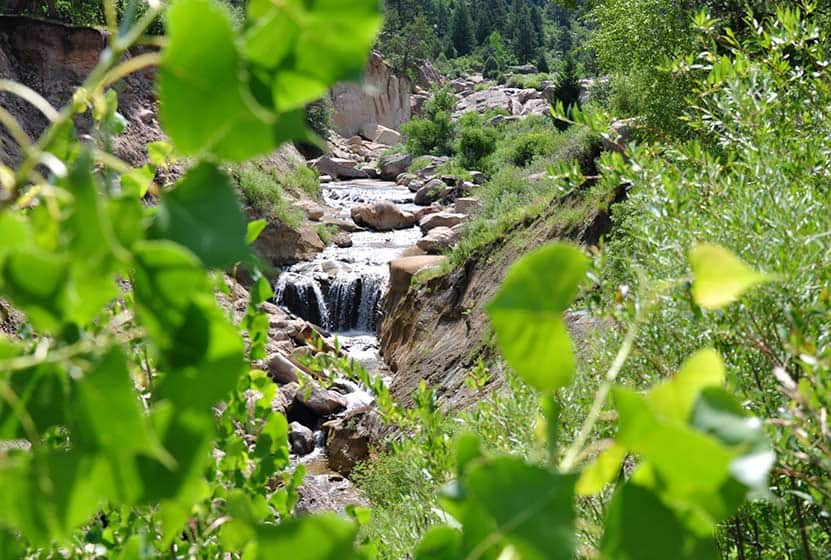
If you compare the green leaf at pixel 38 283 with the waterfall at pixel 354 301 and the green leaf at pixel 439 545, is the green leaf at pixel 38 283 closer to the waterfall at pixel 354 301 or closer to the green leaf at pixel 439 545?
the green leaf at pixel 439 545

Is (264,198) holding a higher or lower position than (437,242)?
higher

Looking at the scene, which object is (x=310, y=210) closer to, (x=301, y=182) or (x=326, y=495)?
(x=301, y=182)

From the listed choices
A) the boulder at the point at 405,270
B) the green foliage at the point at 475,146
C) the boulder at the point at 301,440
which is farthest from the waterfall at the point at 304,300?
the green foliage at the point at 475,146

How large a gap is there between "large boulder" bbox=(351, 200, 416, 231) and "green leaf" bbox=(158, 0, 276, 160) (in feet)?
58.6

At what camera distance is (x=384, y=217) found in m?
18.2

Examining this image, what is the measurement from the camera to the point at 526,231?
9797 millimetres

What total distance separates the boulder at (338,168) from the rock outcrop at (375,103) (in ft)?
28.0

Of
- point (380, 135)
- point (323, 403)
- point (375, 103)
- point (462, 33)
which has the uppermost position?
point (323, 403)

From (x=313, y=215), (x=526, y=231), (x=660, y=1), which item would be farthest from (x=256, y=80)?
(x=313, y=215)

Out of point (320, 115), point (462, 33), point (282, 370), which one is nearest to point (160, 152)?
point (282, 370)

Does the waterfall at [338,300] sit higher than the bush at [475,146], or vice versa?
the waterfall at [338,300]

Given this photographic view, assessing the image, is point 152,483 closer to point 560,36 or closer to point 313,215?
point 313,215

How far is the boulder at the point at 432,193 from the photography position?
20328mm

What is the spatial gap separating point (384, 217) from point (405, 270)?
6.13 meters
